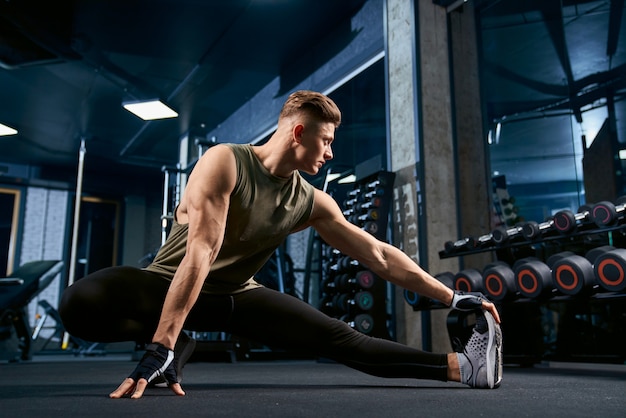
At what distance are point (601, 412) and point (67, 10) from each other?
5.63m

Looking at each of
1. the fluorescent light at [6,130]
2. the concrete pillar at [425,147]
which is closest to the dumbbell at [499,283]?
the concrete pillar at [425,147]

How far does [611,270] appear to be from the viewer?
2676 mm

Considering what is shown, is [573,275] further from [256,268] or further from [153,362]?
[153,362]

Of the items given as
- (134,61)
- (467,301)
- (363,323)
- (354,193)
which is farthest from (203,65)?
(467,301)

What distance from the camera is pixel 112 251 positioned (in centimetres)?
1041

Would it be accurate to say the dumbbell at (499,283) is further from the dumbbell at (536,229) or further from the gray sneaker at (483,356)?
the gray sneaker at (483,356)

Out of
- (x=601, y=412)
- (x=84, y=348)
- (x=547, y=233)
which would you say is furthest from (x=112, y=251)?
(x=601, y=412)

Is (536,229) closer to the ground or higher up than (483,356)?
higher up

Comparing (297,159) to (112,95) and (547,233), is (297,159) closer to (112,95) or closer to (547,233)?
(547,233)

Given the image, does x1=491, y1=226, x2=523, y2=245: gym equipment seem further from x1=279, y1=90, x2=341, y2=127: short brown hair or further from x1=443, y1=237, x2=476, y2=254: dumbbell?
x1=279, y1=90, x2=341, y2=127: short brown hair

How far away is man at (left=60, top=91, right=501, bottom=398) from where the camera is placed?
1571 millimetres

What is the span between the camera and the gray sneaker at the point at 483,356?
174 cm

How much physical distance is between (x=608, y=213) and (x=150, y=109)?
5.46 m

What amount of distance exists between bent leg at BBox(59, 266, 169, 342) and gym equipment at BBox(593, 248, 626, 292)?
2.11 metres
